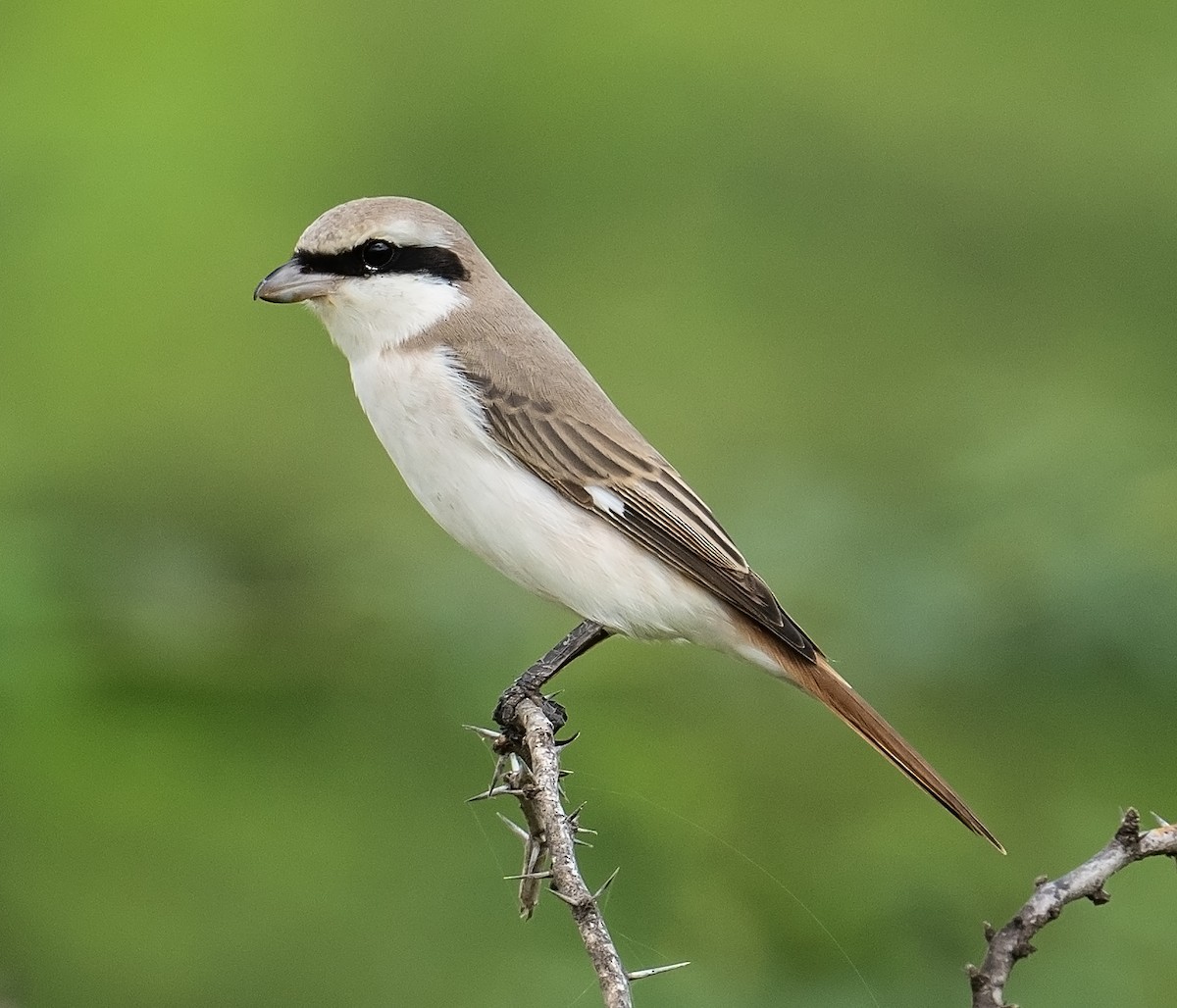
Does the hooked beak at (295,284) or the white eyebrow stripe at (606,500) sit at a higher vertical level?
the hooked beak at (295,284)

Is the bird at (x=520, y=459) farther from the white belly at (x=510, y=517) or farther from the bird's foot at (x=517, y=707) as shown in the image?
the bird's foot at (x=517, y=707)

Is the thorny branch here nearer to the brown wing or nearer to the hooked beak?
the brown wing

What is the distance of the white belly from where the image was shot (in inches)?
132

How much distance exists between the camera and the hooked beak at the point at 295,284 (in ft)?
10.7

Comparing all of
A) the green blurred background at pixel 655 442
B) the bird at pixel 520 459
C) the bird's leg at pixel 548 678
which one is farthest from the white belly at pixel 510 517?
the green blurred background at pixel 655 442

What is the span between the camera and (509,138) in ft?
23.4

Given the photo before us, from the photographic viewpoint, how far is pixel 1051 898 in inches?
77.2

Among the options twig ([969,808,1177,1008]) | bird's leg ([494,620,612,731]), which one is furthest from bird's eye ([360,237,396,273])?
twig ([969,808,1177,1008])

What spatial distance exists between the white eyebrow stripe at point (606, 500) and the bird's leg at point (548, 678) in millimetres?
236

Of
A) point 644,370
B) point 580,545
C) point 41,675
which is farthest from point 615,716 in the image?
point 644,370

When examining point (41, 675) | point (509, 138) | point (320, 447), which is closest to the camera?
point (41, 675)

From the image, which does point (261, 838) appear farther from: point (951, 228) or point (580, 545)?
point (951, 228)

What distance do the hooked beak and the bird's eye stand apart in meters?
0.07

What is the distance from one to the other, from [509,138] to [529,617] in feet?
10.3
